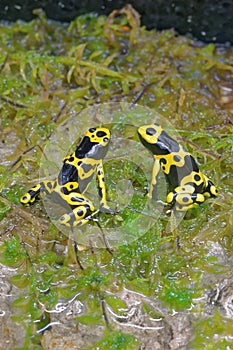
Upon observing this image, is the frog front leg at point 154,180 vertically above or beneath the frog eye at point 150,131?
beneath

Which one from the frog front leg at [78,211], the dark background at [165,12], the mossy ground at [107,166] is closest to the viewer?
the mossy ground at [107,166]

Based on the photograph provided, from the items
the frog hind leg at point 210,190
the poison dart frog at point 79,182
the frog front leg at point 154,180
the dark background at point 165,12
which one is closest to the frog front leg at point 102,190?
the poison dart frog at point 79,182

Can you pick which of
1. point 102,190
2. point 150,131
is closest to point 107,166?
point 102,190

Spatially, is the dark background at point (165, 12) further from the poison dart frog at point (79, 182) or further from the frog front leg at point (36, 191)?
the frog front leg at point (36, 191)

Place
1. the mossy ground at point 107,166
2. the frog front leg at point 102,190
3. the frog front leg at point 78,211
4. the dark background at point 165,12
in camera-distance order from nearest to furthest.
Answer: the mossy ground at point 107,166 < the frog front leg at point 78,211 < the frog front leg at point 102,190 < the dark background at point 165,12

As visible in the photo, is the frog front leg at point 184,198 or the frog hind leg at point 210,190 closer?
the frog front leg at point 184,198

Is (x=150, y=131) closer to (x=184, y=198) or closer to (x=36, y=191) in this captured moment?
(x=184, y=198)

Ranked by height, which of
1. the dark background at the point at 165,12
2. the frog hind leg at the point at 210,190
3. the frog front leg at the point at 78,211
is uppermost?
the dark background at the point at 165,12
